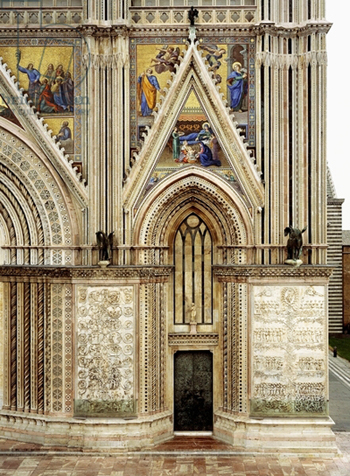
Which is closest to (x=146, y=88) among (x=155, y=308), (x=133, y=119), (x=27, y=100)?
(x=133, y=119)

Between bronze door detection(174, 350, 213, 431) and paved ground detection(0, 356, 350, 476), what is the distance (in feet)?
1.91

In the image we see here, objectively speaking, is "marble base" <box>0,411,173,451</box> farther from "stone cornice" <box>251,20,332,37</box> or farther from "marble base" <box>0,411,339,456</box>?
"stone cornice" <box>251,20,332,37</box>

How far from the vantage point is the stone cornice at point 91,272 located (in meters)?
15.1

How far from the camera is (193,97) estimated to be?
15234mm

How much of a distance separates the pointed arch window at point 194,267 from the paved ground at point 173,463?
3.22 metres

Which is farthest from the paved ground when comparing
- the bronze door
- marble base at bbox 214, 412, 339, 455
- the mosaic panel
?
the mosaic panel

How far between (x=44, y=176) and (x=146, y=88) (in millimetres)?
3292

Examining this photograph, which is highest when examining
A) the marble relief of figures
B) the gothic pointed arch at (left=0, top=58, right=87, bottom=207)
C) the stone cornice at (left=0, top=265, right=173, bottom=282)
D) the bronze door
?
the marble relief of figures

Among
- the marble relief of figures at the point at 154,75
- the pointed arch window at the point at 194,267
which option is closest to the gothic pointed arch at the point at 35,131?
the marble relief of figures at the point at 154,75

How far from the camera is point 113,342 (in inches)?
598

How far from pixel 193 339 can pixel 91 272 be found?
3.13 m

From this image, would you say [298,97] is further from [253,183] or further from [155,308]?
[155,308]

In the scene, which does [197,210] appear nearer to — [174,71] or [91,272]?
[91,272]

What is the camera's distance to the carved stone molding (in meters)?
15.9
